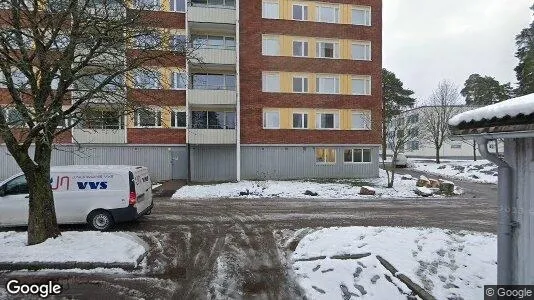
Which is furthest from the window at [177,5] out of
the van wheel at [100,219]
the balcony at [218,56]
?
the van wheel at [100,219]

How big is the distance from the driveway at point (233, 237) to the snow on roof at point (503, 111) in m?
3.62

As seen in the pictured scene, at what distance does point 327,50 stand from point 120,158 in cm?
1747

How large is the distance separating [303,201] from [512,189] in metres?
12.6

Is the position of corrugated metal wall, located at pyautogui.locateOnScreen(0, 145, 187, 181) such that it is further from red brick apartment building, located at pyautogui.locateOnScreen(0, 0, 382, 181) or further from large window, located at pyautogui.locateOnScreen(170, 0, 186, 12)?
large window, located at pyautogui.locateOnScreen(170, 0, 186, 12)

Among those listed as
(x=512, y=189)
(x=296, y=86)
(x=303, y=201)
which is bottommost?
(x=303, y=201)

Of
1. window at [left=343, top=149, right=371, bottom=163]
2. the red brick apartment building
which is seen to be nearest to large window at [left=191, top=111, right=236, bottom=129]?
the red brick apartment building

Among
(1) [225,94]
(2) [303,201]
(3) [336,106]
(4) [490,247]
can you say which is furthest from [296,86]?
(4) [490,247]

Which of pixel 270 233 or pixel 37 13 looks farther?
pixel 270 233

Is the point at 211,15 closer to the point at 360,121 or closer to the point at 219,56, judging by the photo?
the point at 219,56

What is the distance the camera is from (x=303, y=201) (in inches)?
654

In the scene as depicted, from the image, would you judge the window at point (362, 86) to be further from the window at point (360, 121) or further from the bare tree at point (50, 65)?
the bare tree at point (50, 65)

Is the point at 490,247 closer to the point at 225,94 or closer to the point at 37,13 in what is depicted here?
the point at 37,13

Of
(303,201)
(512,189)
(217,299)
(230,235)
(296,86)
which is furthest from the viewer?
(296,86)

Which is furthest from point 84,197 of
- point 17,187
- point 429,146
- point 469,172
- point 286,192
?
point 429,146
